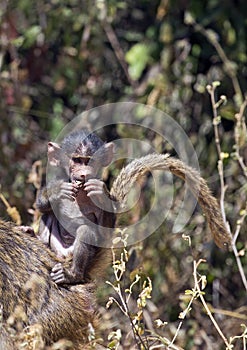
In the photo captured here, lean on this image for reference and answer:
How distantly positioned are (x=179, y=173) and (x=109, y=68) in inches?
142

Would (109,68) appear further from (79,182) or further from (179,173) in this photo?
(79,182)

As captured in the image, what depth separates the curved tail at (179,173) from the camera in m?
4.21

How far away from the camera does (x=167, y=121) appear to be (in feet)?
22.5

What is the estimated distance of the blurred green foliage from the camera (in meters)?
6.89

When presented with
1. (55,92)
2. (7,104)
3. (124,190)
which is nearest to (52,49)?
(55,92)

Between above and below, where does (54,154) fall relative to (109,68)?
below

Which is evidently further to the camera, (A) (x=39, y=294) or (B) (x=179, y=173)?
(B) (x=179, y=173)

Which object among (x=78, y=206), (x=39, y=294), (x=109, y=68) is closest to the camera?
(x=39, y=294)

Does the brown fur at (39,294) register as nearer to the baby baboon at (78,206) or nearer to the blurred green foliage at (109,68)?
the baby baboon at (78,206)

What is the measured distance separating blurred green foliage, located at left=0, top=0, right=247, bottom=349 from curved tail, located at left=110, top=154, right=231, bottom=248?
213cm

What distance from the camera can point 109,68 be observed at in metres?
7.78

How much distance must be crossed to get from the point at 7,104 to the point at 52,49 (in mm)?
1039

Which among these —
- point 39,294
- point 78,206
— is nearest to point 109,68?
point 78,206

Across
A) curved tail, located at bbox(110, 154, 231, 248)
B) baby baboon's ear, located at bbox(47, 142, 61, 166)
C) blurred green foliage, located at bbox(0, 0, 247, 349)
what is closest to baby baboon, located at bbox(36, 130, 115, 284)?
baby baboon's ear, located at bbox(47, 142, 61, 166)
